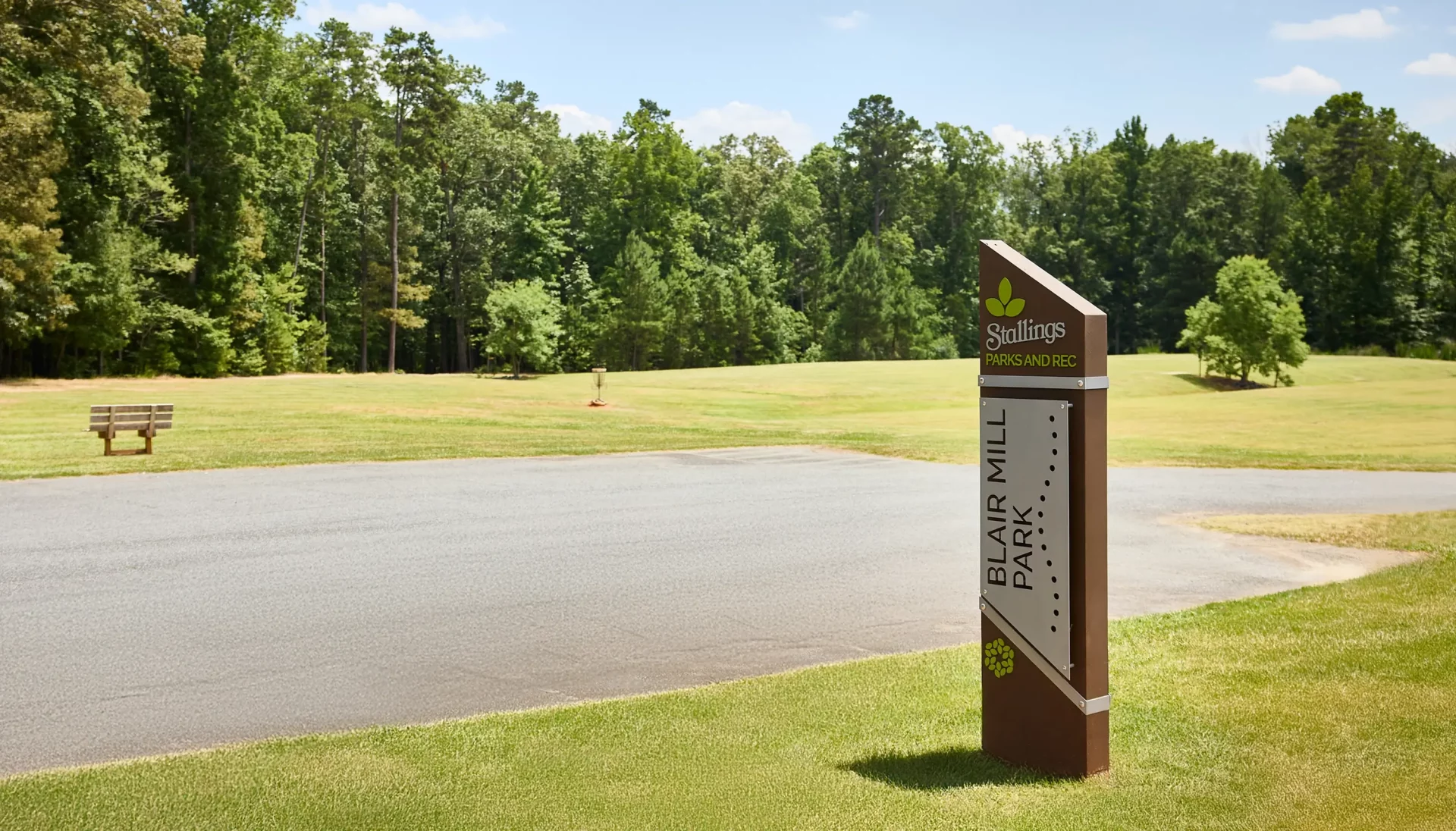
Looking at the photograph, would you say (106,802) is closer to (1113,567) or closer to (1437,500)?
(1113,567)

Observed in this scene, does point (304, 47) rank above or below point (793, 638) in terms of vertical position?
above

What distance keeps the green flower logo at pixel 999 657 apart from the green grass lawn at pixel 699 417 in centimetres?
1455

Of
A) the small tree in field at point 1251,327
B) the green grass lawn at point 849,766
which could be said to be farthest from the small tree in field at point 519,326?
the green grass lawn at point 849,766

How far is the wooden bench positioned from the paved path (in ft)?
9.20

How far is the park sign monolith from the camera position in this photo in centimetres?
446

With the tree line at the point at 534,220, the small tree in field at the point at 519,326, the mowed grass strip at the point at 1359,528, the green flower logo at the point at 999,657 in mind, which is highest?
the tree line at the point at 534,220

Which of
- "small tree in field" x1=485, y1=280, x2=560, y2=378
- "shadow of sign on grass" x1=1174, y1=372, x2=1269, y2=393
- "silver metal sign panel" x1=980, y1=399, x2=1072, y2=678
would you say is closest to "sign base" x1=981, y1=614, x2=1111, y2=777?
"silver metal sign panel" x1=980, y1=399, x2=1072, y2=678

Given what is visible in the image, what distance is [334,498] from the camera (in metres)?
13.6

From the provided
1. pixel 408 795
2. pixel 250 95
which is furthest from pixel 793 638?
pixel 250 95

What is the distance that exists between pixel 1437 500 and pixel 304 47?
5922 cm

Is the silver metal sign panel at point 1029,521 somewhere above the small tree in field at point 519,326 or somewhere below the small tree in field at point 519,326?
below

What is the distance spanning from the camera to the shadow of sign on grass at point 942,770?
455cm

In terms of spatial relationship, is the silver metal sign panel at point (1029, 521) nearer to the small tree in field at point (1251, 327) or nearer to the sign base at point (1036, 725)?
the sign base at point (1036, 725)

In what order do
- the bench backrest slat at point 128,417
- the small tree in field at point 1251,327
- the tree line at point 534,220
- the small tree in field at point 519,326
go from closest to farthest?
the bench backrest slat at point 128,417 < the tree line at point 534,220 < the small tree in field at point 1251,327 < the small tree in field at point 519,326
